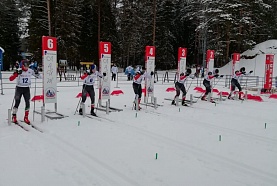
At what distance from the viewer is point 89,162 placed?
554cm

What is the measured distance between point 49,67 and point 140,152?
5.25m

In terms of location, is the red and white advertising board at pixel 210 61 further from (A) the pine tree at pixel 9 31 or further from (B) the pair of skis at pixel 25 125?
(A) the pine tree at pixel 9 31

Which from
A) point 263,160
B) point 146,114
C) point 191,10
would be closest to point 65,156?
point 263,160

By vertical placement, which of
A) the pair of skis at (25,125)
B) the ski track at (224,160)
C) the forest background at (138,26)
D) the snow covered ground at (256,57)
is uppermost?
the forest background at (138,26)

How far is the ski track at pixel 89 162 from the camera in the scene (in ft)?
15.5

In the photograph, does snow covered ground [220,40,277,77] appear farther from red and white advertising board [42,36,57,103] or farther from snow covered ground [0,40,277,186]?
red and white advertising board [42,36,57,103]

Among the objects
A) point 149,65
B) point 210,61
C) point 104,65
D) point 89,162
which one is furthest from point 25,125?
point 210,61

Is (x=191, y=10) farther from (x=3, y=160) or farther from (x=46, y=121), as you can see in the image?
(x=3, y=160)

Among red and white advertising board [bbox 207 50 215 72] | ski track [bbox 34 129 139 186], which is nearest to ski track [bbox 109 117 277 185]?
ski track [bbox 34 129 139 186]

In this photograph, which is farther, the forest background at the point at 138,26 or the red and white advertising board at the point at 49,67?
the forest background at the point at 138,26

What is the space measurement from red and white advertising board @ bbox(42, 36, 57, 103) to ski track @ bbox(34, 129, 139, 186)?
284 centimetres

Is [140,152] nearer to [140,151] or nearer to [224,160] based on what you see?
[140,151]

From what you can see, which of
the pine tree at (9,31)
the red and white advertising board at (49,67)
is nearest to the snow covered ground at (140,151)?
the red and white advertising board at (49,67)

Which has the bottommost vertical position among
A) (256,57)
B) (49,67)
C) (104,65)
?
(49,67)
